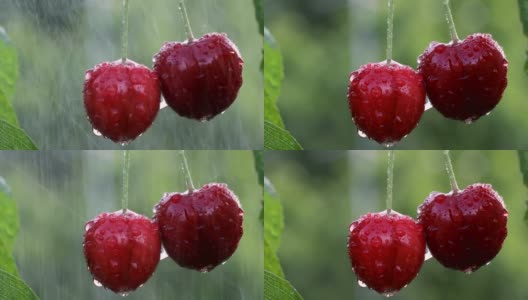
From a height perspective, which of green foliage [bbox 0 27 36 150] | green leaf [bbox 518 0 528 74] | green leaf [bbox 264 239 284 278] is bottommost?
green leaf [bbox 264 239 284 278]

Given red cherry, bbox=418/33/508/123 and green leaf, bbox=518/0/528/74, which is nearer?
red cherry, bbox=418/33/508/123

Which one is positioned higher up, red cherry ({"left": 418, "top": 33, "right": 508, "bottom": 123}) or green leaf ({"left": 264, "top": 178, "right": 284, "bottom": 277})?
red cherry ({"left": 418, "top": 33, "right": 508, "bottom": 123})

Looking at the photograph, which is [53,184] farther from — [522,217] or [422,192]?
[522,217]

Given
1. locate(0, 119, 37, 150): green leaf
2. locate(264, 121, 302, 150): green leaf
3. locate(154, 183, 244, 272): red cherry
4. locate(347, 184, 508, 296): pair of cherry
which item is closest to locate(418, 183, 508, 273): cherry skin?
locate(347, 184, 508, 296): pair of cherry

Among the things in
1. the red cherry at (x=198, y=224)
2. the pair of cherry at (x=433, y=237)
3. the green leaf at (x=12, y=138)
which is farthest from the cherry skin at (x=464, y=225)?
the green leaf at (x=12, y=138)

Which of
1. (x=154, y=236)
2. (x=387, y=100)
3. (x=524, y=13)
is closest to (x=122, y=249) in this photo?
(x=154, y=236)

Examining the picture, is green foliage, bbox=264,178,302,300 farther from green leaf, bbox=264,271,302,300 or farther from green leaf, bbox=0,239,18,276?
green leaf, bbox=0,239,18,276

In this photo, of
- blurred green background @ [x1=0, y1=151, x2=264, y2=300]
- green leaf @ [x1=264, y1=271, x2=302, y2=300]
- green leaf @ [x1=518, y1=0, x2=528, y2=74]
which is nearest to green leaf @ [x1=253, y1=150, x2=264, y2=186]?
blurred green background @ [x1=0, y1=151, x2=264, y2=300]
